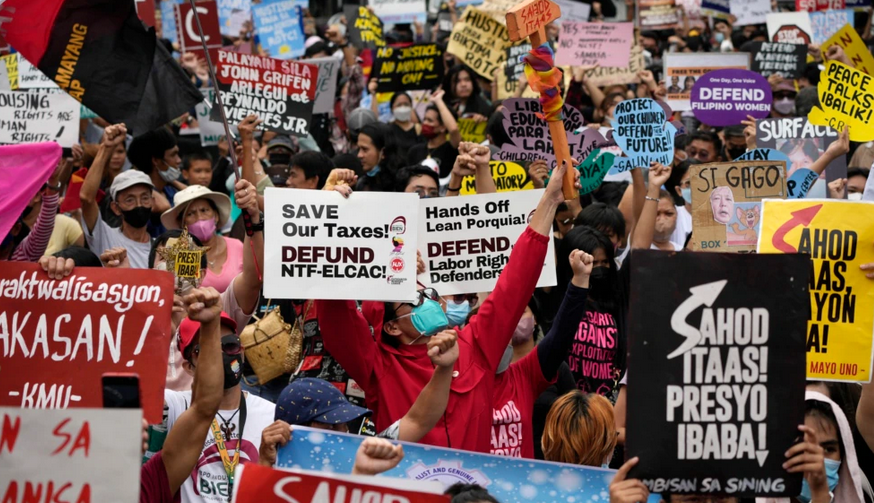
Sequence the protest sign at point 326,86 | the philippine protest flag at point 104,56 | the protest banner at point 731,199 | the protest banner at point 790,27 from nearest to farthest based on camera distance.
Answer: the protest banner at point 731,199
the philippine protest flag at point 104,56
the protest sign at point 326,86
the protest banner at point 790,27

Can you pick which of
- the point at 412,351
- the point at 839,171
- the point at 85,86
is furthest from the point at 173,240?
the point at 839,171

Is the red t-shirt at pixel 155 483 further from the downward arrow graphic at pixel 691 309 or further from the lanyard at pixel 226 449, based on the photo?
the downward arrow graphic at pixel 691 309

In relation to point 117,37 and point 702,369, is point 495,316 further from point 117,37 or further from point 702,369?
point 117,37

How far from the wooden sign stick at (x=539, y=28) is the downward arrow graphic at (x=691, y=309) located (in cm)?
161

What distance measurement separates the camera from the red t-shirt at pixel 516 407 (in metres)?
5.17

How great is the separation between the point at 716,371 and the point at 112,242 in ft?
16.7

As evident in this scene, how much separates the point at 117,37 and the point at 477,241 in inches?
113

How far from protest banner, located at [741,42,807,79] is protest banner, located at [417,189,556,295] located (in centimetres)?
793

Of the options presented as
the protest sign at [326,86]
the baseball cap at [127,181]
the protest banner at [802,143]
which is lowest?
the baseball cap at [127,181]

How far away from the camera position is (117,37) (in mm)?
7379

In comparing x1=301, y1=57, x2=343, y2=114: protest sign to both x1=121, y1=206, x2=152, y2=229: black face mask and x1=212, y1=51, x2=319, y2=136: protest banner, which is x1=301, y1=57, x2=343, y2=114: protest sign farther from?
x1=121, y1=206, x2=152, y2=229: black face mask

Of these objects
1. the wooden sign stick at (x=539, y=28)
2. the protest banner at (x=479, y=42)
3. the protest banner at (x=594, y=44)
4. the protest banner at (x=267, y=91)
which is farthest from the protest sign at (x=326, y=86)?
the wooden sign stick at (x=539, y=28)

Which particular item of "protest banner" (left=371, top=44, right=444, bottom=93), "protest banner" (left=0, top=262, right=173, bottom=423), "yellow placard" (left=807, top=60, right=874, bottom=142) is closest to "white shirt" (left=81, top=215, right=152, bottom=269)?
"protest banner" (left=0, top=262, right=173, bottom=423)

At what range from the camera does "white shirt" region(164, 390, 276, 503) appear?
4609 millimetres
